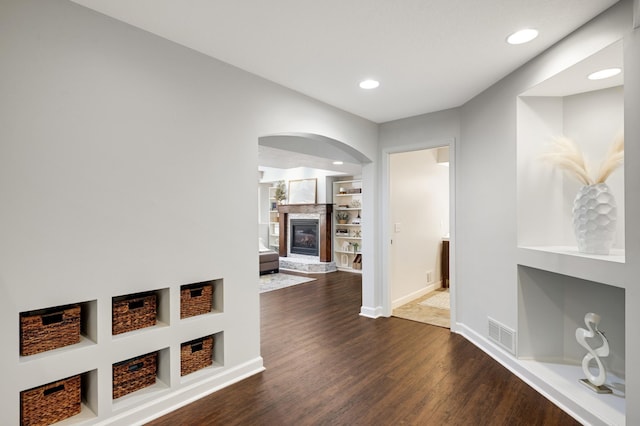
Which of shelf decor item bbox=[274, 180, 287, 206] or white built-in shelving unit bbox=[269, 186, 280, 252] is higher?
shelf decor item bbox=[274, 180, 287, 206]

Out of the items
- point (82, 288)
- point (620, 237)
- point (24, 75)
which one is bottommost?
point (82, 288)

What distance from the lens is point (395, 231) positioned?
15.2 feet

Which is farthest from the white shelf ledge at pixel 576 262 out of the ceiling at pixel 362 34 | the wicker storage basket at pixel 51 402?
the wicker storage basket at pixel 51 402

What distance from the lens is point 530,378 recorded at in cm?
258

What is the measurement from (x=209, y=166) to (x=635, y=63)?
259cm

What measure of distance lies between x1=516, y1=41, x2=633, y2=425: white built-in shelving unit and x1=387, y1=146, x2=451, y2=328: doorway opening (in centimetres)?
125

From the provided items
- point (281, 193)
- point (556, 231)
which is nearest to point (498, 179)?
point (556, 231)

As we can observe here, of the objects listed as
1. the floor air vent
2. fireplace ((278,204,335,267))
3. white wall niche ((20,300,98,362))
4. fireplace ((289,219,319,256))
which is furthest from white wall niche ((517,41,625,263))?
fireplace ((289,219,319,256))

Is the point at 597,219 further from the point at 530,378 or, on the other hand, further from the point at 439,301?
the point at 439,301

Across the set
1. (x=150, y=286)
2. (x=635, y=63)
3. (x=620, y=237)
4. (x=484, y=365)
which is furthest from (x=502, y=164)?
(x=150, y=286)

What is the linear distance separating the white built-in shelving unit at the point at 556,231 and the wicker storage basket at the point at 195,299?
2476mm

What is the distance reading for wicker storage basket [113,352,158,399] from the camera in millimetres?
2080

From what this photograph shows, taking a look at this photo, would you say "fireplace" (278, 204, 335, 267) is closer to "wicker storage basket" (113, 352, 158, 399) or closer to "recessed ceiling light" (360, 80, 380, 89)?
"recessed ceiling light" (360, 80, 380, 89)

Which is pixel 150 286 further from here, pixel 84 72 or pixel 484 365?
pixel 484 365
